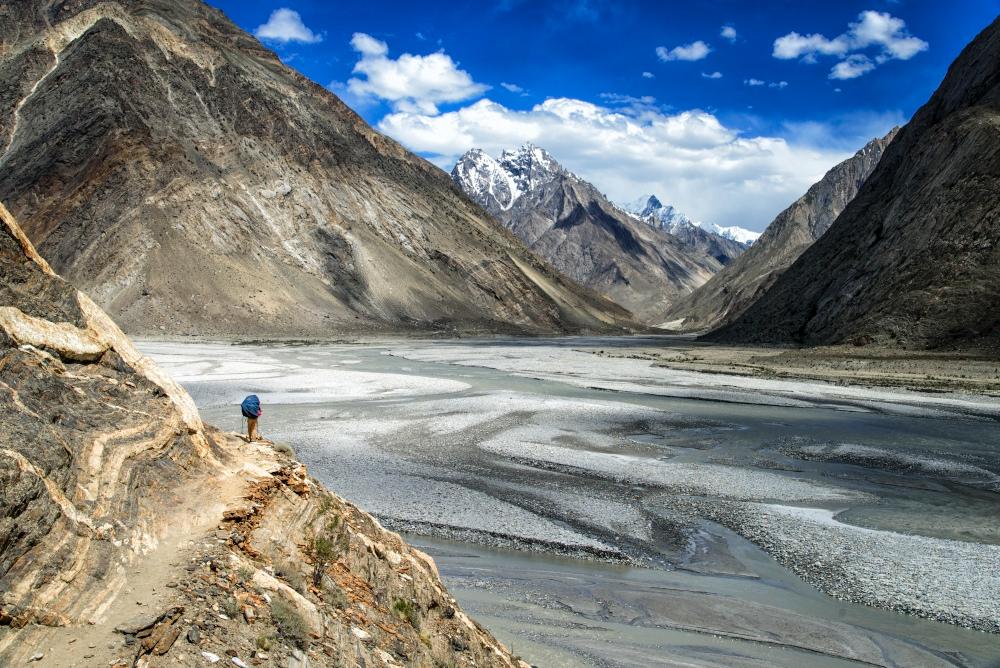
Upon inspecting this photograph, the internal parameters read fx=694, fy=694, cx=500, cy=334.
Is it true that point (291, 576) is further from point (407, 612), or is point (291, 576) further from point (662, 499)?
point (662, 499)

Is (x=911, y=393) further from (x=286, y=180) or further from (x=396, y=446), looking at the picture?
(x=286, y=180)

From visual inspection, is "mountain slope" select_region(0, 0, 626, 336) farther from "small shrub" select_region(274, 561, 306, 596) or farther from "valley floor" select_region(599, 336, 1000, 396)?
"small shrub" select_region(274, 561, 306, 596)

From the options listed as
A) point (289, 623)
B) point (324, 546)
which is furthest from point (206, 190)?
point (289, 623)

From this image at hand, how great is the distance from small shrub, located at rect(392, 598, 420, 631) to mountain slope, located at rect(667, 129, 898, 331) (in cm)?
15081

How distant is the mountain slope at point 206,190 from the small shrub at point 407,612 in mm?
66689

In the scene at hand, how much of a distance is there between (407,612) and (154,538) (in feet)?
6.82

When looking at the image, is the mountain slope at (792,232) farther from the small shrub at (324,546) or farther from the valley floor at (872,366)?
the small shrub at (324,546)

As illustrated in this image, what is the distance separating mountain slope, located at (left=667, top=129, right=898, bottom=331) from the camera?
160m

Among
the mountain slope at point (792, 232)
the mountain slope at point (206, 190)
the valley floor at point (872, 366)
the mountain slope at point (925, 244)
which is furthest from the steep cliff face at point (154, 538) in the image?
the mountain slope at point (792, 232)

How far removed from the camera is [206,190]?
79.2 meters

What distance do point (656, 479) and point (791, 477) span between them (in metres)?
2.85

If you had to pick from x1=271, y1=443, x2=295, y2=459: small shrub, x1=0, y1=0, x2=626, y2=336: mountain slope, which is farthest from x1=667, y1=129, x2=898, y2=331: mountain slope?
x1=271, y1=443, x2=295, y2=459: small shrub

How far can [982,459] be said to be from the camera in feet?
53.0

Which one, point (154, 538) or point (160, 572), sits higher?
point (154, 538)
